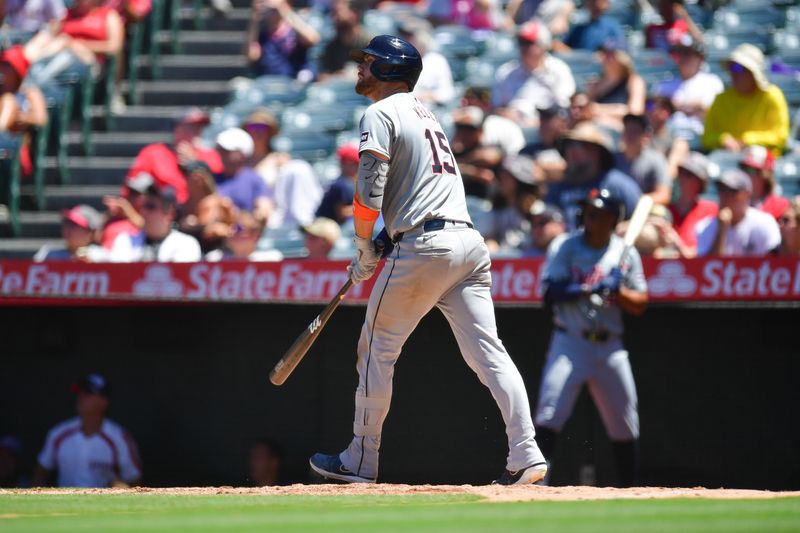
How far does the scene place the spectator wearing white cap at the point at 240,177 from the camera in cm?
1138

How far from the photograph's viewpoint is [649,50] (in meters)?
12.2

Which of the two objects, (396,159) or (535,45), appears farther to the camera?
(535,45)

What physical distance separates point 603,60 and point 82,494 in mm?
Result: 6451

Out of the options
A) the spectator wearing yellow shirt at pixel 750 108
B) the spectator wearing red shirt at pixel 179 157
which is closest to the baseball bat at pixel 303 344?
the spectator wearing yellow shirt at pixel 750 108

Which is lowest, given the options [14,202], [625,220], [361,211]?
[14,202]

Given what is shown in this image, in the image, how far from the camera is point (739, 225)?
911 centimetres

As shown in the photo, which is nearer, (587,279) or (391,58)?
(391,58)

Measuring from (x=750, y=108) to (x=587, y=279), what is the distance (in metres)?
2.77

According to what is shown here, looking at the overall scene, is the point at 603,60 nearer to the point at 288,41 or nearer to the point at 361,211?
the point at 288,41

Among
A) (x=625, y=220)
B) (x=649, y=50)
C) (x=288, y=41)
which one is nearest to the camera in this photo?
(x=625, y=220)

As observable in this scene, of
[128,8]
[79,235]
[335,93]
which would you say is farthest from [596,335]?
[128,8]

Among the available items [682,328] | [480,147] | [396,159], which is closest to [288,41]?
[480,147]

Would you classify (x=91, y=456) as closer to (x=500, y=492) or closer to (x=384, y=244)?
(x=384, y=244)

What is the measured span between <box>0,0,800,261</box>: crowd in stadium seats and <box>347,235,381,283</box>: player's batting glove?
3112 millimetres
